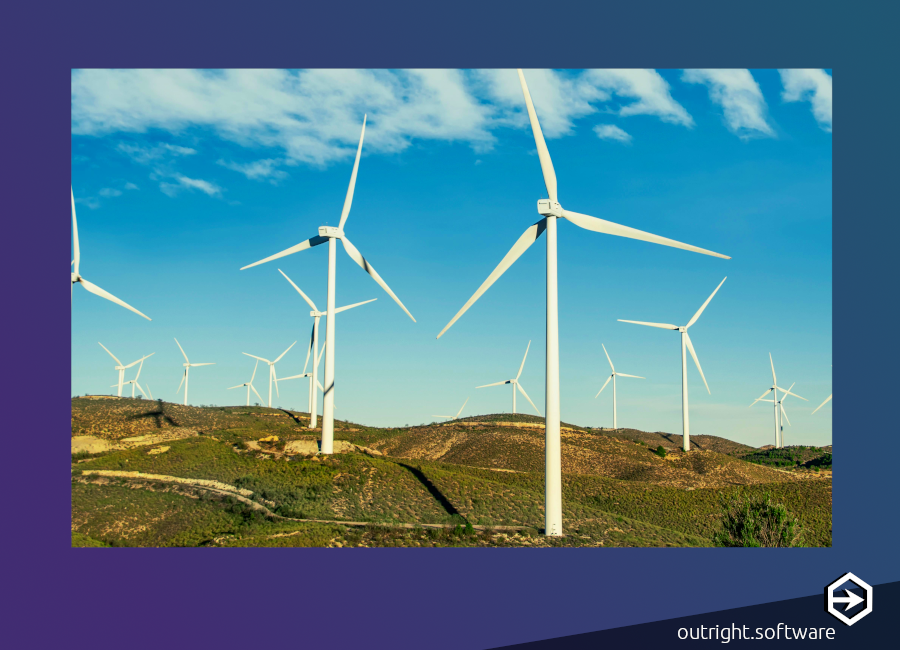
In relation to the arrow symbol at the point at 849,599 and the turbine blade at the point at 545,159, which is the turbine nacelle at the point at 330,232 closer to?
the turbine blade at the point at 545,159

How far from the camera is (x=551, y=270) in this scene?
35.2 meters

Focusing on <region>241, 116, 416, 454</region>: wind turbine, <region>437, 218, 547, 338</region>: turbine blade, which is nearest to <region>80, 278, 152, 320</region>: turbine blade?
<region>241, 116, 416, 454</region>: wind turbine

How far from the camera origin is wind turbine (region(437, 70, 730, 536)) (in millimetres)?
33688

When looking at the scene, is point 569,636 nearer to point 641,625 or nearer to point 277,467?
point 641,625

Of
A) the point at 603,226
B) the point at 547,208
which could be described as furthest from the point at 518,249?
the point at 603,226

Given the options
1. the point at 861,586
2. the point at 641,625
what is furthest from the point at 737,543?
the point at 641,625

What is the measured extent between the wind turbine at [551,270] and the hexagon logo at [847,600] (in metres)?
12.9

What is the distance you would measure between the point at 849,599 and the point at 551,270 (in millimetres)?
20074

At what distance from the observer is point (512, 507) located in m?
48.1

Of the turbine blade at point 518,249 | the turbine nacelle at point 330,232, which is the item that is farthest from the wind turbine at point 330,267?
the turbine blade at point 518,249

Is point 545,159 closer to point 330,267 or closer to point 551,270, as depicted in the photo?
point 551,270

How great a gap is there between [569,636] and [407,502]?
2527 cm

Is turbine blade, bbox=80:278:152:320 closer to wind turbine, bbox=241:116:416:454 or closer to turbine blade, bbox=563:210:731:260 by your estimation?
wind turbine, bbox=241:116:416:454

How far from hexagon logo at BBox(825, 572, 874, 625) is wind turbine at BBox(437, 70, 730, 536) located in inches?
507
